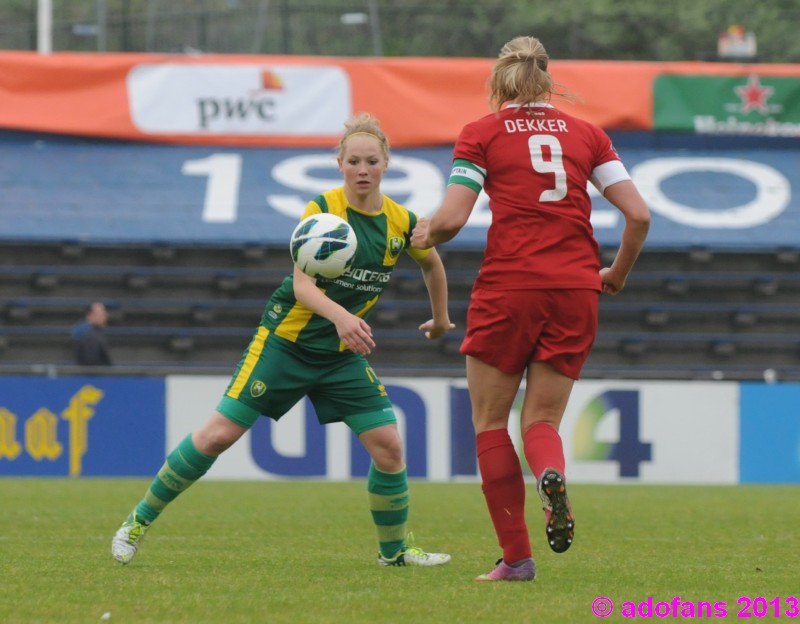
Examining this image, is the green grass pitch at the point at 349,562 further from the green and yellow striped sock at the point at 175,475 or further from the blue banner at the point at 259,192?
the blue banner at the point at 259,192

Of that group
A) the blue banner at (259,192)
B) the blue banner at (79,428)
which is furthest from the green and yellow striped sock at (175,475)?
the blue banner at (259,192)

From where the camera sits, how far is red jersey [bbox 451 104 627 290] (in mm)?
5484

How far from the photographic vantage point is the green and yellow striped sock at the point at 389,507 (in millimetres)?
6488

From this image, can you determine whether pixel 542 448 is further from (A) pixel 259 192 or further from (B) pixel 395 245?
(A) pixel 259 192

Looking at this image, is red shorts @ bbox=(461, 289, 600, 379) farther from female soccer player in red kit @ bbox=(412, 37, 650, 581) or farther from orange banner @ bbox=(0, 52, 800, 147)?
orange banner @ bbox=(0, 52, 800, 147)

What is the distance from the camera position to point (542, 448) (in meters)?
5.42

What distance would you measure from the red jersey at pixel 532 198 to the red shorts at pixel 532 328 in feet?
0.15

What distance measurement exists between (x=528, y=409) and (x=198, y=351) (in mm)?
13365

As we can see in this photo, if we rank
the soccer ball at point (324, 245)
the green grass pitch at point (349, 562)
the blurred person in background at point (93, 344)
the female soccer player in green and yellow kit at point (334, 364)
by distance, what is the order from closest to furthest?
the green grass pitch at point (349, 562) < the soccer ball at point (324, 245) < the female soccer player in green and yellow kit at point (334, 364) < the blurred person in background at point (93, 344)

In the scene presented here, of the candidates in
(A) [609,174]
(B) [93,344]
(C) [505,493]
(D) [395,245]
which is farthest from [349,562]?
(B) [93,344]

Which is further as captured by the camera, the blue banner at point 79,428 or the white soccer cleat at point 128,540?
the blue banner at point 79,428

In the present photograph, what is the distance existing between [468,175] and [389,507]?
1.71m

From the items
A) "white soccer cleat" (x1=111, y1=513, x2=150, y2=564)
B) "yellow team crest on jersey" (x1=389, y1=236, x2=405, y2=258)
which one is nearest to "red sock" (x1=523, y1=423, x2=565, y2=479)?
"yellow team crest on jersey" (x1=389, y1=236, x2=405, y2=258)

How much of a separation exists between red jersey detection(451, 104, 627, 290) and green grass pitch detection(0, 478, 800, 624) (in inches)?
45.6
